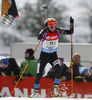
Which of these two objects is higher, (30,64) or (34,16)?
(34,16)

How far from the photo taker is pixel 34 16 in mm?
34688

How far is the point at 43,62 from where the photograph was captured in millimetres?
5965

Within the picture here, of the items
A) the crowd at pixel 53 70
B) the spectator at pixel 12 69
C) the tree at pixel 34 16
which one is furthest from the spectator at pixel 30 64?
the tree at pixel 34 16

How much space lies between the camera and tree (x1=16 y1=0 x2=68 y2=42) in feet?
110

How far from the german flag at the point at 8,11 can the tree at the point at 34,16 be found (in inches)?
955

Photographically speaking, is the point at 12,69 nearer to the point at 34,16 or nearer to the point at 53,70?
the point at 53,70

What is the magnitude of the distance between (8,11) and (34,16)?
25.8m

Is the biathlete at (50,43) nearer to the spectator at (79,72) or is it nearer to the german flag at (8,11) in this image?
the spectator at (79,72)

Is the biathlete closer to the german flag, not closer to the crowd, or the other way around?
the crowd

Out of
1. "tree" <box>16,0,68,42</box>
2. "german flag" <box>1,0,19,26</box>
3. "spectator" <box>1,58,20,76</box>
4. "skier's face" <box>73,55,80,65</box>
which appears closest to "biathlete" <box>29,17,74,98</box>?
"skier's face" <box>73,55,80,65</box>

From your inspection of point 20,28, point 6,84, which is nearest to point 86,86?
point 6,84

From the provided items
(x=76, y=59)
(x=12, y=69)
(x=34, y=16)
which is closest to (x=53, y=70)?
(x=76, y=59)

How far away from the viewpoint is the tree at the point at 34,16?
33.6 meters

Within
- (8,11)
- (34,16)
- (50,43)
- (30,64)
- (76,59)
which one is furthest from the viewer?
(34,16)
